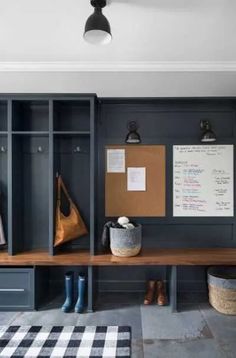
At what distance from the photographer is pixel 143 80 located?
108 inches

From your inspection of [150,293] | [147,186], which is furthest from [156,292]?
[147,186]

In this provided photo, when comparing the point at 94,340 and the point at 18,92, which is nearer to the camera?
the point at 94,340

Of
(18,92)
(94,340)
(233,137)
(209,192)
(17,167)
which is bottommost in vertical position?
(94,340)

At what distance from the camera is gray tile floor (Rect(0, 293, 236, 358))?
6.84 feet

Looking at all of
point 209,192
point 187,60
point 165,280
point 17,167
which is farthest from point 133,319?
point 187,60

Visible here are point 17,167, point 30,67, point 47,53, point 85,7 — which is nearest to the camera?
point 85,7

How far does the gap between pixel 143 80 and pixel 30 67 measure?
41.0 inches

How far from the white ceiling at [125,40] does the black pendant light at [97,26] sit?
0.12m

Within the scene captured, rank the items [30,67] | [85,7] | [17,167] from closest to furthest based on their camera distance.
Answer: [85,7] → [30,67] → [17,167]

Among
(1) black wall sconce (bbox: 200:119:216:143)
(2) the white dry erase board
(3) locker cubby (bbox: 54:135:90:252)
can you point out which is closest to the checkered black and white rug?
(3) locker cubby (bbox: 54:135:90:252)

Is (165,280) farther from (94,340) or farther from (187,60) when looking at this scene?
(187,60)

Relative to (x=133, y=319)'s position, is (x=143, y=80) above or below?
above

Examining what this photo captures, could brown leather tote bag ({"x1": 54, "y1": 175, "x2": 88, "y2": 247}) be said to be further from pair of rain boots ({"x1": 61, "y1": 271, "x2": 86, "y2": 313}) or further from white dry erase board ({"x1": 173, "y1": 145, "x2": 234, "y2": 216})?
white dry erase board ({"x1": 173, "y1": 145, "x2": 234, "y2": 216})

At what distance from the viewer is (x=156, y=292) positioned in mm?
2928
